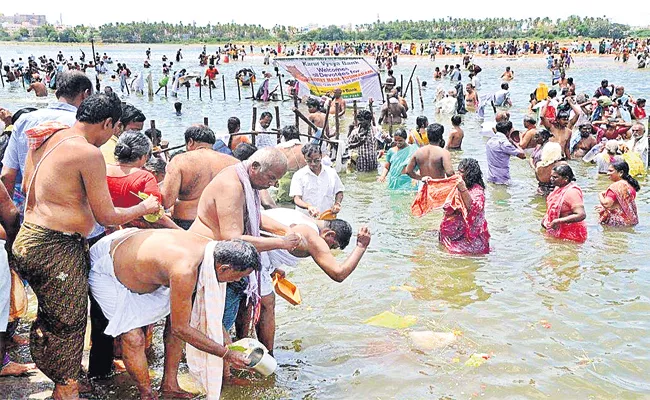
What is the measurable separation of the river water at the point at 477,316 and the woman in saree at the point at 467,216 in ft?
0.59

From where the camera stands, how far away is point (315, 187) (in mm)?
7402

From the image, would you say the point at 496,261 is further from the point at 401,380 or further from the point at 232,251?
the point at 232,251

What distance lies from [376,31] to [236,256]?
314 ft

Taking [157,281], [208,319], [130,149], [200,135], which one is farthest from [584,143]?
[157,281]

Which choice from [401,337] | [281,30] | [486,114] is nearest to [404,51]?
[281,30]

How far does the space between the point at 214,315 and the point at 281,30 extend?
100611 millimetres

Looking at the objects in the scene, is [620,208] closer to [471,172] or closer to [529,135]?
[471,172]

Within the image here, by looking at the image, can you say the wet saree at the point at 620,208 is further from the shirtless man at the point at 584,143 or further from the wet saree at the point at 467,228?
the shirtless man at the point at 584,143

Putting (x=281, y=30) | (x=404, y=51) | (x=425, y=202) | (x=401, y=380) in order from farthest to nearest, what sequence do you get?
(x=281, y=30) → (x=404, y=51) → (x=425, y=202) → (x=401, y=380)

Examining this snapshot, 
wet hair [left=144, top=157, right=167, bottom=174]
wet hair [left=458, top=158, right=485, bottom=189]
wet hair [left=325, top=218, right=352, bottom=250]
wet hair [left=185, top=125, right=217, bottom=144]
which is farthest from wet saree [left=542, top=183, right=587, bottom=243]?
wet hair [left=144, top=157, right=167, bottom=174]

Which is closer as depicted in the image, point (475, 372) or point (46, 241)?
point (46, 241)

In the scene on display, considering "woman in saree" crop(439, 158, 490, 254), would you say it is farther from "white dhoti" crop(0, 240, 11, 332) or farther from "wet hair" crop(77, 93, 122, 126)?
"white dhoti" crop(0, 240, 11, 332)

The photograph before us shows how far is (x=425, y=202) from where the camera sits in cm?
709

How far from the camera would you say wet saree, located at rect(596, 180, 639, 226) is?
814 cm
